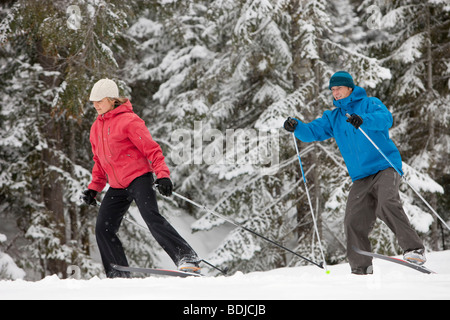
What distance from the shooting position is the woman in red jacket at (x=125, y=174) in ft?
14.4

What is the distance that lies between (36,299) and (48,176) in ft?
30.8

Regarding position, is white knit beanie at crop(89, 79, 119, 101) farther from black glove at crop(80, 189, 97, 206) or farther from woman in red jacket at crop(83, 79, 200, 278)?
black glove at crop(80, 189, 97, 206)

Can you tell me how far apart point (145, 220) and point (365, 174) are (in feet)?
6.61

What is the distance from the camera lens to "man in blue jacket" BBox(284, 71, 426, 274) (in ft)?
14.4

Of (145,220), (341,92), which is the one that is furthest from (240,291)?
(341,92)

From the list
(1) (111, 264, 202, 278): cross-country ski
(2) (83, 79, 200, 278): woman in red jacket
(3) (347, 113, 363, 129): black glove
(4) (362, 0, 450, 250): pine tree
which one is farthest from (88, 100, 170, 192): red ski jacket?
(4) (362, 0, 450, 250): pine tree

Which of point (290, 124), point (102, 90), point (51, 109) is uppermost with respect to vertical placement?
point (51, 109)

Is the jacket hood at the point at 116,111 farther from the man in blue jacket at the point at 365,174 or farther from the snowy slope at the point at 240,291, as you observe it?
the man in blue jacket at the point at 365,174

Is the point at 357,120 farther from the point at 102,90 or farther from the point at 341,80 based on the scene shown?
the point at 102,90

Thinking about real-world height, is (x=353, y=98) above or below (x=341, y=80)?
below

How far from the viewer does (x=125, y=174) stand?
449cm

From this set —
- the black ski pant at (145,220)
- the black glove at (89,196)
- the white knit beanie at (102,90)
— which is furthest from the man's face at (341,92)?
the black glove at (89,196)

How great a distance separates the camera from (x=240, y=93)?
13477 mm
